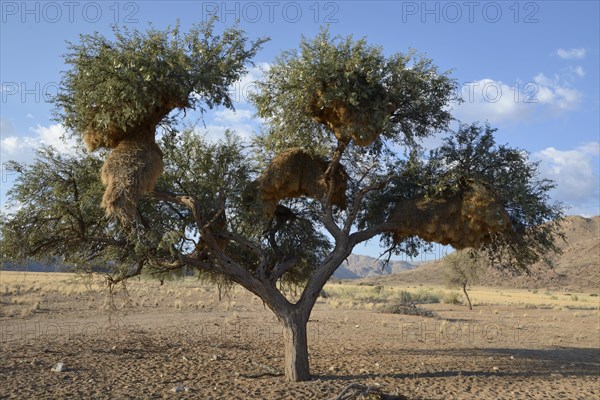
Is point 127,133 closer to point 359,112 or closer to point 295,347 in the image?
point 359,112

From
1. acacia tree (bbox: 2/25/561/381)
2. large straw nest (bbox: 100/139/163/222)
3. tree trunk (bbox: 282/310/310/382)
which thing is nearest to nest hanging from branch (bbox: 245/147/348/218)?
acacia tree (bbox: 2/25/561/381)

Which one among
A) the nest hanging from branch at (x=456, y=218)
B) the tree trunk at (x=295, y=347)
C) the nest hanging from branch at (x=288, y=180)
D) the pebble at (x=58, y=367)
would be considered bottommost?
the pebble at (x=58, y=367)

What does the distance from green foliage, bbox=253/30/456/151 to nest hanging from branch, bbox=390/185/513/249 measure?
1.96 meters

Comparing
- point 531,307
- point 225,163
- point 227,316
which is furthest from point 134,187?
point 531,307

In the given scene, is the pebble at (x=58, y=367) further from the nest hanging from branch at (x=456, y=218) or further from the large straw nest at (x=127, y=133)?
the nest hanging from branch at (x=456, y=218)

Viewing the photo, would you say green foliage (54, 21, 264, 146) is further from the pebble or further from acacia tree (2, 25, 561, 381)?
the pebble

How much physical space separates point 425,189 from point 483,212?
1700 millimetres

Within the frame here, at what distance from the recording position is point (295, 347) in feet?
44.4

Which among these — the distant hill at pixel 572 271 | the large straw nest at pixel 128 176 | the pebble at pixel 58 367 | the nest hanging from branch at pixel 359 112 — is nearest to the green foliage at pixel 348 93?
the nest hanging from branch at pixel 359 112

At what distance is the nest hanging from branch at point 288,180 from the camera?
44.7 feet

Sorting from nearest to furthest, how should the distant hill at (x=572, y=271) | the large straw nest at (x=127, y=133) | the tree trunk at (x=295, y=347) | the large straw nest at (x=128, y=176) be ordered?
the large straw nest at (x=128, y=176), the large straw nest at (x=127, y=133), the tree trunk at (x=295, y=347), the distant hill at (x=572, y=271)

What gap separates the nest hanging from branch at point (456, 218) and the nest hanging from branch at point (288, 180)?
2.13 metres

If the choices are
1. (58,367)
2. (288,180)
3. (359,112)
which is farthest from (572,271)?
(58,367)

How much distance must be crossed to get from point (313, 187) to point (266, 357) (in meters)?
6.42
